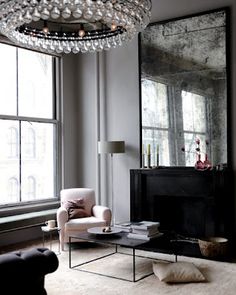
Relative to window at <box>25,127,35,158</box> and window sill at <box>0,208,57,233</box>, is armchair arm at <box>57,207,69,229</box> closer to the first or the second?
window sill at <box>0,208,57,233</box>

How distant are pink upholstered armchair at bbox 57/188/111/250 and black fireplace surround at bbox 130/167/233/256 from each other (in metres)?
0.64

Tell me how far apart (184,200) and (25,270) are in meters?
3.51

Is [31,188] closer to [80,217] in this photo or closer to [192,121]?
[80,217]

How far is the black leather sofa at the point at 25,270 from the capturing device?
111 inches

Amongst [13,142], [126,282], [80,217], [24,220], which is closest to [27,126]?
[13,142]

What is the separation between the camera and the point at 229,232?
5.51 m

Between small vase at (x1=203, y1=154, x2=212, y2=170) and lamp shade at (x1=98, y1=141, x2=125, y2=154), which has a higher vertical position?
lamp shade at (x1=98, y1=141, x2=125, y2=154)

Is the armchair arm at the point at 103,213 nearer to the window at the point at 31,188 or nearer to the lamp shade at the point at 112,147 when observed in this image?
the lamp shade at the point at 112,147

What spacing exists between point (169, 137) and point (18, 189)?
2464 millimetres

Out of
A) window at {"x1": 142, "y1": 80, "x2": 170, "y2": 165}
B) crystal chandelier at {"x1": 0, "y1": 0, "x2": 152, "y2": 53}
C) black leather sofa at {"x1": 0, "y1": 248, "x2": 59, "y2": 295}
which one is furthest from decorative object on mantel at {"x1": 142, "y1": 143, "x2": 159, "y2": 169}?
black leather sofa at {"x1": 0, "y1": 248, "x2": 59, "y2": 295}

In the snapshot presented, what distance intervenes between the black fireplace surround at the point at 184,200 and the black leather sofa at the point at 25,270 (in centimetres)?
261

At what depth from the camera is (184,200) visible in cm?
602

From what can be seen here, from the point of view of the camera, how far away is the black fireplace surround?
18.2 ft

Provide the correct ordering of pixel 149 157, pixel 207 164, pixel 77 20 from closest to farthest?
pixel 77 20 → pixel 207 164 → pixel 149 157
